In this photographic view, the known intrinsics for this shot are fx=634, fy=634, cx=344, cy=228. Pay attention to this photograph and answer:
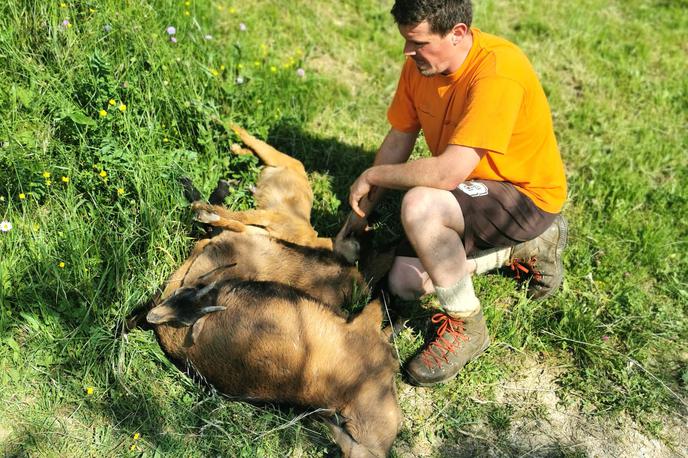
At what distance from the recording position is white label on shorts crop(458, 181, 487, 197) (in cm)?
373

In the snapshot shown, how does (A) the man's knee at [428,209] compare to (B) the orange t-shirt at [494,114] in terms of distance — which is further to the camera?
(A) the man's knee at [428,209]

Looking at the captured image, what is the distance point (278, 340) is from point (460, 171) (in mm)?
1375

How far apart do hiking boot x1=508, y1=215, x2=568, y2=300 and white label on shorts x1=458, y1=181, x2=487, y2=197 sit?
676 millimetres

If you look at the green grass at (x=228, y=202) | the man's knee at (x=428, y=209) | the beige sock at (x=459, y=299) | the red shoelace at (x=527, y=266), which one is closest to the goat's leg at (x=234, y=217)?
the green grass at (x=228, y=202)

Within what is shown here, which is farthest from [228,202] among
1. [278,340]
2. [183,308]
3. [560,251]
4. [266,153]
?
[560,251]

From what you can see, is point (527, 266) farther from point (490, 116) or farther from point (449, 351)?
point (490, 116)

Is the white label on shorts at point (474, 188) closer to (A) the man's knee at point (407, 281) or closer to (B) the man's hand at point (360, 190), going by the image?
(B) the man's hand at point (360, 190)

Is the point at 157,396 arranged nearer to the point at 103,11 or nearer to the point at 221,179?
the point at 221,179

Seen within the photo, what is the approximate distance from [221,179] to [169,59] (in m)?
0.95

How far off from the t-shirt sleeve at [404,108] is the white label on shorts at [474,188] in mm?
683

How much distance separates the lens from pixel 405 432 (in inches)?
145

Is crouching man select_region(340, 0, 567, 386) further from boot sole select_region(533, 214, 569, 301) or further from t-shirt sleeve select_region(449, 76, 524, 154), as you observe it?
boot sole select_region(533, 214, 569, 301)

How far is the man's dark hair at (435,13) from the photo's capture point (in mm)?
3248

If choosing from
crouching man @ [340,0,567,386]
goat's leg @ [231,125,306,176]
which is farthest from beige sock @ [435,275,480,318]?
goat's leg @ [231,125,306,176]
